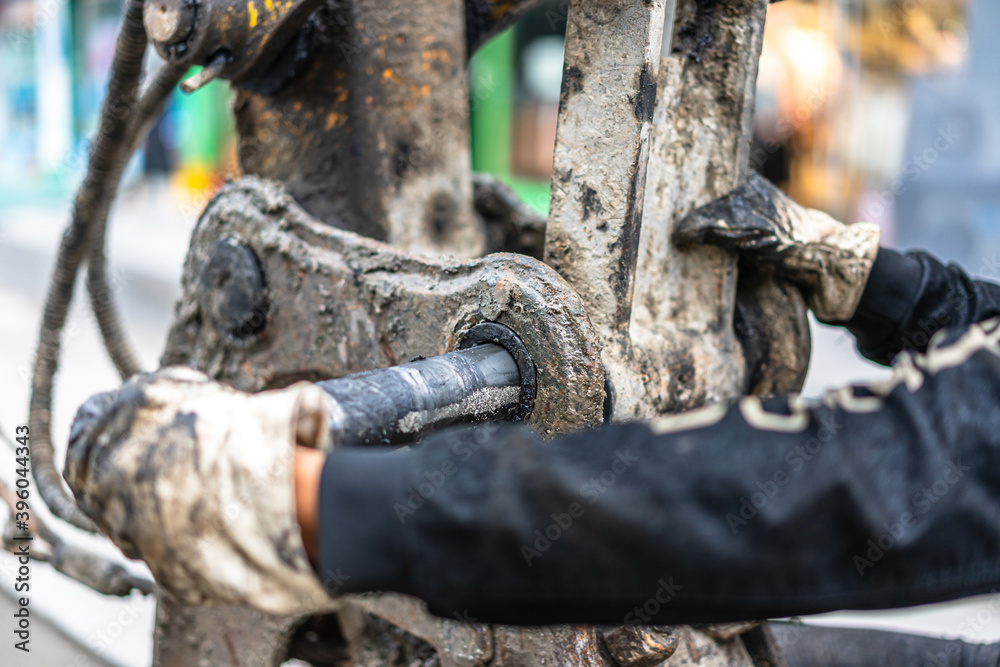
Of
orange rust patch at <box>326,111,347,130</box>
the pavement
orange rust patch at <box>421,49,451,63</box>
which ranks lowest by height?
the pavement

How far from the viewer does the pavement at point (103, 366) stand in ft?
7.69

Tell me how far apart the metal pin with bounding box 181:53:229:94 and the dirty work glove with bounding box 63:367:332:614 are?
24.7 inches

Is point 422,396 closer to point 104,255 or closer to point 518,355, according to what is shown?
point 518,355

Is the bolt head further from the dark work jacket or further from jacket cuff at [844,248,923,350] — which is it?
jacket cuff at [844,248,923,350]

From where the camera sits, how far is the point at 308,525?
0.62 meters

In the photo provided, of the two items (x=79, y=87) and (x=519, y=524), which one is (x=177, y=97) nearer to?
(x=79, y=87)

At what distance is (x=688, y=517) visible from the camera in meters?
0.60

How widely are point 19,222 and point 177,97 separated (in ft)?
6.16

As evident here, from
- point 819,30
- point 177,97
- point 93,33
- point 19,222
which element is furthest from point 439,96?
point 93,33

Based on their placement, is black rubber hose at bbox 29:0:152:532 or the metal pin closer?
the metal pin

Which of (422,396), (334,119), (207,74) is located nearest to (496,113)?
(334,119)

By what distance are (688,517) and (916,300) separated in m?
0.78

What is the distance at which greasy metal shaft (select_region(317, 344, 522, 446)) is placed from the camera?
0.75 metres

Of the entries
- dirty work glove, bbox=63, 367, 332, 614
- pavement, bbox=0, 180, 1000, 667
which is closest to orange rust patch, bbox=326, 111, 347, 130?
dirty work glove, bbox=63, 367, 332, 614
